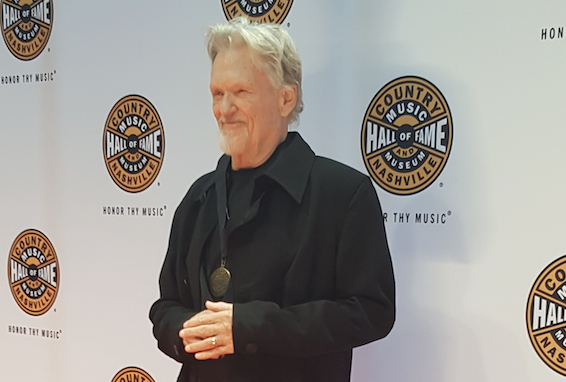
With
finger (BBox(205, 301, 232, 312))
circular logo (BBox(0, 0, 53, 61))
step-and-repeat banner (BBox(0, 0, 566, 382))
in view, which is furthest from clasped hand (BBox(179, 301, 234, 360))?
circular logo (BBox(0, 0, 53, 61))

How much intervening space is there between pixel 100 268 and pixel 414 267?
0.95 meters

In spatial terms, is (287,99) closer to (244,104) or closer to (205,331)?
(244,104)

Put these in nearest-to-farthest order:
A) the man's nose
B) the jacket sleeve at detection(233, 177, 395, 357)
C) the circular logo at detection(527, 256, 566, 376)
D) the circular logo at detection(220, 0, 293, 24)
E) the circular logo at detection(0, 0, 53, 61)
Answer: the jacket sleeve at detection(233, 177, 395, 357) → the man's nose → the circular logo at detection(527, 256, 566, 376) → the circular logo at detection(220, 0, 293, 24) → the circular logo at detection(0, 0, 53, 61)

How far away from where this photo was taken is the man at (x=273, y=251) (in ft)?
3.28

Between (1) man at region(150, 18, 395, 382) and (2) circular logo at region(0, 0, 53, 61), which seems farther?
(2) circular logo at region(0, 0, 53, 61)

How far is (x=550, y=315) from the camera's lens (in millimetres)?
1206

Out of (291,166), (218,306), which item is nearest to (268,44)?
(291,166)

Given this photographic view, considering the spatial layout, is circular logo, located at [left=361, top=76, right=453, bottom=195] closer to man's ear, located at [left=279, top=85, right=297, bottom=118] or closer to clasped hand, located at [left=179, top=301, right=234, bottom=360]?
man's ear, located at [left=279, top=85, right=297, bottom=118]

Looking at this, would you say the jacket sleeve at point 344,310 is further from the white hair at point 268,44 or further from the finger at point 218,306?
the white hair at point 268,44

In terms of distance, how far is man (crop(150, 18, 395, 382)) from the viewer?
39.4 inches

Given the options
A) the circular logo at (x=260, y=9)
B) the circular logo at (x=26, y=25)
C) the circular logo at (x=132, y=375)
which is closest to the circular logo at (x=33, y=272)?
the circular logo at (x=132, y=375)

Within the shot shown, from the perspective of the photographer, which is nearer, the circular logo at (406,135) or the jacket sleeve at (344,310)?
the jacket sleeve at (344,310)

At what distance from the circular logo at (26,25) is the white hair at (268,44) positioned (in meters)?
0.94

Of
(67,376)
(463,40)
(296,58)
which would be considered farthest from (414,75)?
(67,376)
